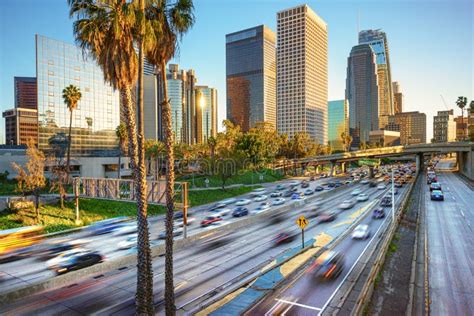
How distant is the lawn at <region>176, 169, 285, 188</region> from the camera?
72156mm

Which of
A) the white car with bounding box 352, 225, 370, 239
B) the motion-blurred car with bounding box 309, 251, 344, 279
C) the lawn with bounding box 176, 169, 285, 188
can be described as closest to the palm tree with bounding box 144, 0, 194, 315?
the motion-blurred car with bounding box 309, 251, 344, 279

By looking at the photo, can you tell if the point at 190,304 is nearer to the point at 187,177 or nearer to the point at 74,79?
the point at 187,177

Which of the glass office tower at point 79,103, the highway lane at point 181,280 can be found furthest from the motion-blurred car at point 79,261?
the glass office tower at point 79,103

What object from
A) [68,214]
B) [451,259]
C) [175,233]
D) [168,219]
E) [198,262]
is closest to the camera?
[168,219]

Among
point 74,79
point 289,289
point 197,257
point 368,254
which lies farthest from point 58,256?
point 74,79

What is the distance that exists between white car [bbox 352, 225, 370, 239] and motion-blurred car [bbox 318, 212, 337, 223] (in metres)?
6.34

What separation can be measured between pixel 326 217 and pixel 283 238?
12000mm

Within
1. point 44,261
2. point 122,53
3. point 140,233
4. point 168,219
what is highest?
point 122,53

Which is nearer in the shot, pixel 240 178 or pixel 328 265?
pixel 328 265

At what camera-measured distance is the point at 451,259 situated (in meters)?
22.0

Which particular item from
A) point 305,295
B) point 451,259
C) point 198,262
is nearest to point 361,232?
point 451,259

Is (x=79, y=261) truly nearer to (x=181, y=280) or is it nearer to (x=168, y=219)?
(x=181, y=280)

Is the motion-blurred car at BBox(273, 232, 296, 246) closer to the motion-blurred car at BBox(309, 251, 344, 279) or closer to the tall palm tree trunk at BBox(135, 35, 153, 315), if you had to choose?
the motion-blurred car at BBox(309, 251, 344, 279)

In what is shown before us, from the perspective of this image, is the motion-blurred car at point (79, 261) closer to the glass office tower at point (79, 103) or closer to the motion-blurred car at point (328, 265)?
the motion-blurred car at point (328, 265)
